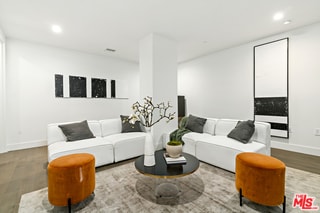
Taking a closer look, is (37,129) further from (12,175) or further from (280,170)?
(280,170)

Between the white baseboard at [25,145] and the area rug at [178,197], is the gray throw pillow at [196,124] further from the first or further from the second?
the white baseboard at [25,145]

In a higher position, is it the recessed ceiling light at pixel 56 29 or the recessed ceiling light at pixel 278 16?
the recessed ceiling light at pixel 278 16

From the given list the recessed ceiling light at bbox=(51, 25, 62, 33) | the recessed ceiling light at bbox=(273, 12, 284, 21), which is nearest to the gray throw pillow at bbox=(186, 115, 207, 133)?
the recessed ceiling light at bbox=(273, 12, 284, 21)

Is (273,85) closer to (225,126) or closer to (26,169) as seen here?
(225,126)

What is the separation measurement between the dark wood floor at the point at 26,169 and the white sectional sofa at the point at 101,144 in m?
0.26

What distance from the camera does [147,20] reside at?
302 cm

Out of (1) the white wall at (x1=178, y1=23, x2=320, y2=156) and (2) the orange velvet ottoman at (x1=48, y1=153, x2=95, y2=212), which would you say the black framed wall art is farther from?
(2) the orange velvet ottoman at (x1=48, y1=153, x2=95, y2=212)

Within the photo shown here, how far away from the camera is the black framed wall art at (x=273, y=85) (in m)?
3.61

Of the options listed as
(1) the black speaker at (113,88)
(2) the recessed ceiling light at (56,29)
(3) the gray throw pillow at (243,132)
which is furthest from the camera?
(1) the black speaker at (113,88)

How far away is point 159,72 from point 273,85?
280cm

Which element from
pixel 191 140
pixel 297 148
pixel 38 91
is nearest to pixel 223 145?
pixel 191 140

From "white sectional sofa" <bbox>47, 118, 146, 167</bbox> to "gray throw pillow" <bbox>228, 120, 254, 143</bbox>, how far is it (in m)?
1.83

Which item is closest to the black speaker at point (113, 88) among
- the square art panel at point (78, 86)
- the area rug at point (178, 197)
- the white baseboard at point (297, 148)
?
the square art panel at point (78, 86)

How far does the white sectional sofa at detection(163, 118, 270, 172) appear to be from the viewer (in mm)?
2498
